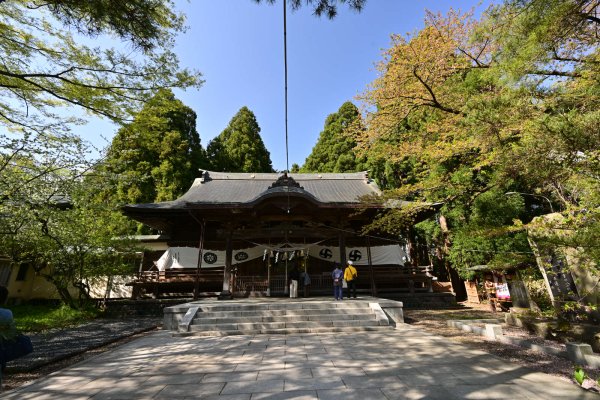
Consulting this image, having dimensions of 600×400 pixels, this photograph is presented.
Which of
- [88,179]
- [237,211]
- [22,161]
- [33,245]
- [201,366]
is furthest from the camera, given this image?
[237,211]

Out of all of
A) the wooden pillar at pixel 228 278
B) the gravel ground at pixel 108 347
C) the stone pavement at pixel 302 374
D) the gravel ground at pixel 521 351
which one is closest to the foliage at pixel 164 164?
the wooden pillar at pixel 228 278

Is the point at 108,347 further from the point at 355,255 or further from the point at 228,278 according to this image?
the point at 355,255

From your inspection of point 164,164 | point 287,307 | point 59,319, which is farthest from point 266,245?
point 164,164

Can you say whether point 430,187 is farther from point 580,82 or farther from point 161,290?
point 161,290

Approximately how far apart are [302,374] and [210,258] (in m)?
9.82

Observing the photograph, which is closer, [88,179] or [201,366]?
[201,366]

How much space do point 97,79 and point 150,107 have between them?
46.0 inches

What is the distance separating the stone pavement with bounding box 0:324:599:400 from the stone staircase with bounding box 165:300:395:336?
48.2 inches

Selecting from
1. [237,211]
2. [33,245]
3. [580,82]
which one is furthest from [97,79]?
[580,82]

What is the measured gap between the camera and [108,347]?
20.0 feet

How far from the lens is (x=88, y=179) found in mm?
8195

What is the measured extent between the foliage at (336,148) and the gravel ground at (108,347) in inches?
684

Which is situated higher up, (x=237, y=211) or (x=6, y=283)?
(x=237, y=211)

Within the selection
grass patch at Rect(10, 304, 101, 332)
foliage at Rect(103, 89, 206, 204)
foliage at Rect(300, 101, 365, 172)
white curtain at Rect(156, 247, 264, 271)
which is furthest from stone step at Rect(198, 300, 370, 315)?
foliage at Rect(300, 101, 365, 172)
